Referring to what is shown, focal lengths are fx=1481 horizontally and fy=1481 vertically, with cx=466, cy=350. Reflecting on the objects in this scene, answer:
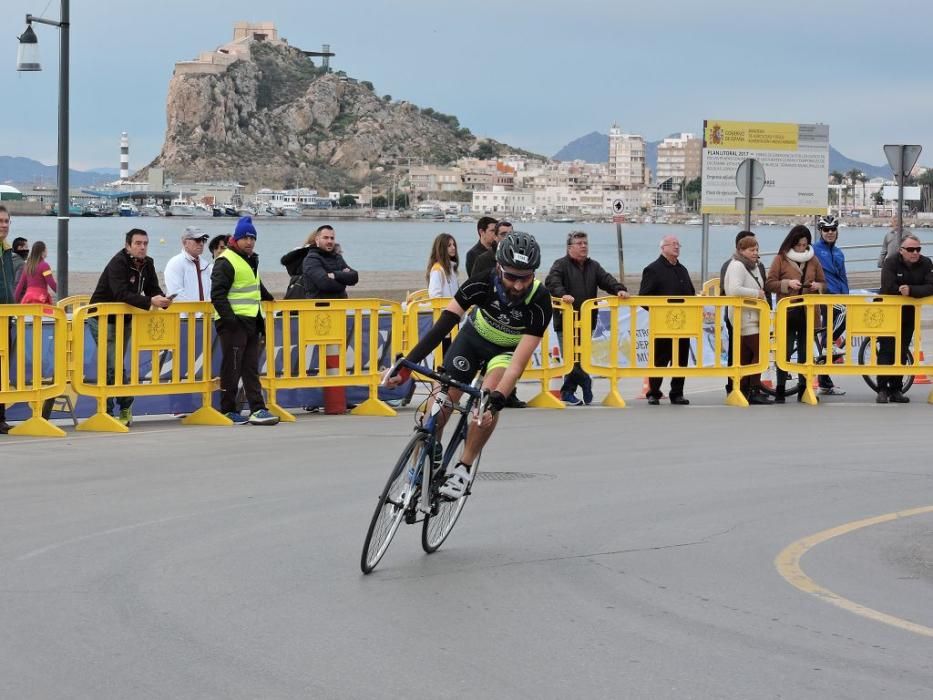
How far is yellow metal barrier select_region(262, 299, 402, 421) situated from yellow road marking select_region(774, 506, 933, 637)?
727 cm

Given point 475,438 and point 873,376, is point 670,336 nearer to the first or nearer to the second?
point 873,376

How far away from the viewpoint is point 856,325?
58.4 feet

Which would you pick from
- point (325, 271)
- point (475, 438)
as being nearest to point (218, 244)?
point (325, 271)

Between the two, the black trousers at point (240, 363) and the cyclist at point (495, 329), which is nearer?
the cyclist at point (495, 329)

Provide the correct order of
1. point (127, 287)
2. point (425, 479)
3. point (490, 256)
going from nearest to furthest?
point (425, 479)
point (127, 287)
point (490, 256)

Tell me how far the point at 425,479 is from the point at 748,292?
32.2 ft

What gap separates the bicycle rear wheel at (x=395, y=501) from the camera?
8031mm

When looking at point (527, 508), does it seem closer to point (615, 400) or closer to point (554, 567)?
point (554, 567)

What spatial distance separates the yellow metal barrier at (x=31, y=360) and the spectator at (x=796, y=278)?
8.33m

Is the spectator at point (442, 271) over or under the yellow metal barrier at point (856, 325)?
over

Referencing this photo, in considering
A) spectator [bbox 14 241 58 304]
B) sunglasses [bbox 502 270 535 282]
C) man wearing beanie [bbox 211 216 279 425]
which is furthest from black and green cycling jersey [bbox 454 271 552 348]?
spectator [bbox 14 241 58 304]

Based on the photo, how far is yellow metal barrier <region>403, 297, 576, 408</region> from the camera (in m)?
16.8

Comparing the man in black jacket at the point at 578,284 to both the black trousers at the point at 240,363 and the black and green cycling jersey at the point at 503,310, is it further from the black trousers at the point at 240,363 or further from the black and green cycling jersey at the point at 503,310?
the black and green cycling jersey at the point at 503,310

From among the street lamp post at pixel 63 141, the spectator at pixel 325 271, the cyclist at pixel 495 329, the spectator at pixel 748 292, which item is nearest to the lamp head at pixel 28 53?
the street lamp post at pixel 63 141
